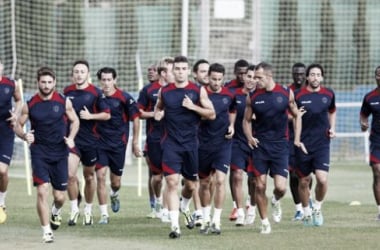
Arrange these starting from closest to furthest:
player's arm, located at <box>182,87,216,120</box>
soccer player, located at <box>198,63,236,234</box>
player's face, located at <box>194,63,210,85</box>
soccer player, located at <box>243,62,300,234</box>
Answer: player's arm, located at <box>182,87,216,120</box> < soccer player, located at <box>243,62,300,234</box> < soccer player, located at <box>198,63,236,234</box> < player's face, located at <box>194,63,210,85</box>

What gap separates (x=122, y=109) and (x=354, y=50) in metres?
17.1

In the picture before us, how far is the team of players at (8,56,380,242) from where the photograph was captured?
15.5 m

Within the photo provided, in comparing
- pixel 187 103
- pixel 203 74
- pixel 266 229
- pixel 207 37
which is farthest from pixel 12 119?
pixel 207 37

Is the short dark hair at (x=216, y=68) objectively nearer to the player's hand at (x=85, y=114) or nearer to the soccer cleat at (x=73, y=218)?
the player's hand at (x=85, y=114)

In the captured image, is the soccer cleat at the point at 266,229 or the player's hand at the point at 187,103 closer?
the player's hand at the point at 187,103

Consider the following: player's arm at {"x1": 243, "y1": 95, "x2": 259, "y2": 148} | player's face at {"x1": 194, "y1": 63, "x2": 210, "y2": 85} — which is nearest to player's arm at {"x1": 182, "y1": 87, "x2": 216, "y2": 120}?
player's arm at {"x1": 243, "y1": 95, "x2": 259, "y2": 148}

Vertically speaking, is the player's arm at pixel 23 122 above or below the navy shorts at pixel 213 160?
above

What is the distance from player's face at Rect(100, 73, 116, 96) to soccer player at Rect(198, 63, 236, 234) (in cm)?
183

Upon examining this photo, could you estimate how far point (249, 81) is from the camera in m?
17.8

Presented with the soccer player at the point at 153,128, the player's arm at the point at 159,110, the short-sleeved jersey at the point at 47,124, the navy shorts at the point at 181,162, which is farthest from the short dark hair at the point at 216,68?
the short-sleeved jersey at the point at 47,124

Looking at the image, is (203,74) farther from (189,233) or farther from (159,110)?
(189,233)

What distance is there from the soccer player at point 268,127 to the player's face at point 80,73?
2.53 m

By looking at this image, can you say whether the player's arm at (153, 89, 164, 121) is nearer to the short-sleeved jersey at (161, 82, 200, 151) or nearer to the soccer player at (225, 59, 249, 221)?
the short-sleeved jersey at (161, 82, 200, 151)

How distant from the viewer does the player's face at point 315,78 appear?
56.7ft
